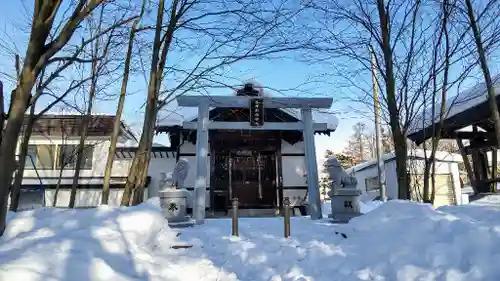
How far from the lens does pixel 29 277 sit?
9.12 ft

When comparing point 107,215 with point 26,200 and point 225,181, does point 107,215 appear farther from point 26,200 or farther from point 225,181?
point 26,200

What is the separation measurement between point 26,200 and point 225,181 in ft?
32.5

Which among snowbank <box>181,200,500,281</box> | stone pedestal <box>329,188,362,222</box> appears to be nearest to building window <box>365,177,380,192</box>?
stone pedestal <box>329,188,362,222</box>

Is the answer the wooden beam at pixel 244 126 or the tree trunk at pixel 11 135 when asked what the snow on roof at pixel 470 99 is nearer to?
the wooden beam at pixel 244 126

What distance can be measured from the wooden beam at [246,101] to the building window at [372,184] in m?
11.0

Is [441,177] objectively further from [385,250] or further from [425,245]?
[425,245]

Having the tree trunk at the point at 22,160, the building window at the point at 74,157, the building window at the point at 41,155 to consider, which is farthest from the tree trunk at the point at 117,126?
the building window at the point at 41,155

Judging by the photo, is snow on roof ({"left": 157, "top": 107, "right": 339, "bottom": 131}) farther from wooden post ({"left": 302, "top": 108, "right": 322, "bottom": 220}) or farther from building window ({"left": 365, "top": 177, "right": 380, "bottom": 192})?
building window ({"left": 365, "top": 177, "right": 380, "bottom": 192})

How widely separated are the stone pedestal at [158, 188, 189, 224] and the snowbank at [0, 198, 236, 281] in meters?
3.31

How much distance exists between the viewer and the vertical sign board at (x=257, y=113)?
1120 centimetres

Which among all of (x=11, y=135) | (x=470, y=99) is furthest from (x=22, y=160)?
(x=470, y=99)

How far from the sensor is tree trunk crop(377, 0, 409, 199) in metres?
7.20

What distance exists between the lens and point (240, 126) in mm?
11328

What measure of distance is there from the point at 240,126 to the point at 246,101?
85 cm
